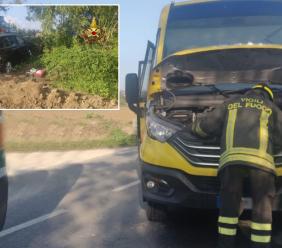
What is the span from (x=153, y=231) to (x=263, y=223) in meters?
1.78

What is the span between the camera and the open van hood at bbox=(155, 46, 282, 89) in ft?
20.2

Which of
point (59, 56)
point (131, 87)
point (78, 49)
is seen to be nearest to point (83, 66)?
point (78, 49)

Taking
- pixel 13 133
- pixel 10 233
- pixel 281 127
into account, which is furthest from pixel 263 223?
pixel 13 133

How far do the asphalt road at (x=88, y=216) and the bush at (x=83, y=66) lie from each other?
257 inches

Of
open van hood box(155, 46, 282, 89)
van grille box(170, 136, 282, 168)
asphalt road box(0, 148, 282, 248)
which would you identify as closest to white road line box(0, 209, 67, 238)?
asphalt road box(0, 148, 282, 248)

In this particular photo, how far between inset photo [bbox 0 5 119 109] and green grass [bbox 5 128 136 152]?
63.7 inches

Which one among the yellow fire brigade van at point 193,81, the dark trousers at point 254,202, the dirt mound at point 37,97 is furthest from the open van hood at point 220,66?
the dirt mound at point 37,97

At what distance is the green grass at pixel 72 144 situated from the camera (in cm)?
1470

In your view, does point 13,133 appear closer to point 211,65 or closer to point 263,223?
point 211,65

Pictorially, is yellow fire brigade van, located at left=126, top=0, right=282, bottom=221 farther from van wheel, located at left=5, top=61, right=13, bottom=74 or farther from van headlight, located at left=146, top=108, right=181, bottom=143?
van wheel, located at left=5, top=61, right=13, bottom=74

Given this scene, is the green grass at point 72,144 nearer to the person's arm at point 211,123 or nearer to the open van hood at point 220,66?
the open van hood at point 220,66

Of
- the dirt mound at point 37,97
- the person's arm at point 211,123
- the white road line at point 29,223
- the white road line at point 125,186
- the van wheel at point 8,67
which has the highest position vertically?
the person's arm at point 211,123

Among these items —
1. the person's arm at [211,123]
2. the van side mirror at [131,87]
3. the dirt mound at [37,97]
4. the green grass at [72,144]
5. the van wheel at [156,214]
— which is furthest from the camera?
the dirt mound at [37,97]

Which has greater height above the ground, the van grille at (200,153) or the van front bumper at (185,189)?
the van grille at (200,153)
